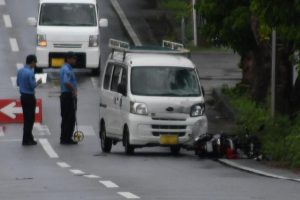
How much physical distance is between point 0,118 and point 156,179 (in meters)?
13.0

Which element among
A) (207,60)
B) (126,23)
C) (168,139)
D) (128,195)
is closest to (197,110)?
(168,139)

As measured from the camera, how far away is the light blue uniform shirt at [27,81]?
28.4m

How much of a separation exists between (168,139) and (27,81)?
3.90 m

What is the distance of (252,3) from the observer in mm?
23688

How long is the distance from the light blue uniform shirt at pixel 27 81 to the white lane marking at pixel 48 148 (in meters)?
1.23

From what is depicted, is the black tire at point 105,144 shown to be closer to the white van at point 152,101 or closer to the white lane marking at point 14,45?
the white van at point 152,101

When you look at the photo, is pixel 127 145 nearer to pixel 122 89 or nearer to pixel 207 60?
pixel 122 89

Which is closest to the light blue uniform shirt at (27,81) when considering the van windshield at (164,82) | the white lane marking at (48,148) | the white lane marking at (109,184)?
the white lane marking at (48,148)

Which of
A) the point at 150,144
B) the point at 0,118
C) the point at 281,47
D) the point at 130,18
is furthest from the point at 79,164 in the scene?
the point at 130,18

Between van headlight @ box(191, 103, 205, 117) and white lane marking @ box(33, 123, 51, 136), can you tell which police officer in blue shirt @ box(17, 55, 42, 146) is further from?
van headlight @ box(191, 103, 205, 117)

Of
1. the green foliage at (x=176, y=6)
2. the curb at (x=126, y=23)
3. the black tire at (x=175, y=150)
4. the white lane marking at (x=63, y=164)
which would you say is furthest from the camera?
the green foliage at (x=176, y=6)

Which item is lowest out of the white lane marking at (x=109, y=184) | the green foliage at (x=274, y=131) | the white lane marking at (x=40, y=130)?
the white lane marking at (x=40, y=130)

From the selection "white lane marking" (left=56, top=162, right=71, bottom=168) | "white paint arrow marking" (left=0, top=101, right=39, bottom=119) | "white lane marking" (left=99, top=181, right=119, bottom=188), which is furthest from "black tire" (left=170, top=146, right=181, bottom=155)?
"white lane marking" (left=99, top=181, right=119, bottom=188)

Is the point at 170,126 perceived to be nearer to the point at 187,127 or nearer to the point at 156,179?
the point at 187,127
